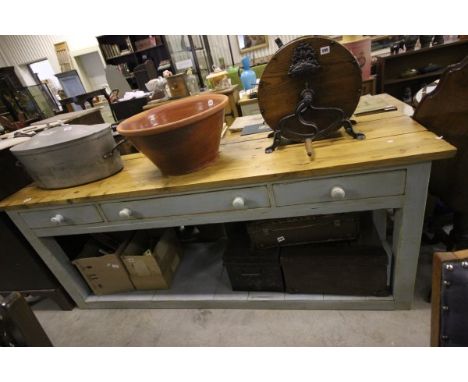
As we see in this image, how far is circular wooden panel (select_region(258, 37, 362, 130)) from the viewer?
87cm

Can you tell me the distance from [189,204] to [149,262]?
51 centimetres

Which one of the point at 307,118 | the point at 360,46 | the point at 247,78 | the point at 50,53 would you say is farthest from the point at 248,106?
the point at 50,53

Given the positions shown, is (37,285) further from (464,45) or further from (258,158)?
(464,45)

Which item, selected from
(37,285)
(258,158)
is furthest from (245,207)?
(37,285)

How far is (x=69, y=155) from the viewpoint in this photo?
1.08 m

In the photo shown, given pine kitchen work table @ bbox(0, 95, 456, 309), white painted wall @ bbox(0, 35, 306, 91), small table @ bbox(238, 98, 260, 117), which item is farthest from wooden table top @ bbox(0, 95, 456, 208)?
white painted wall @ bbox(0, 35, 306, 91)

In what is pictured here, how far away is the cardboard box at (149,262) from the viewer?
1.38 m

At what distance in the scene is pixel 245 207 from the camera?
101cm

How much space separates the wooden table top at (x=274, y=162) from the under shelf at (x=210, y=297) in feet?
2.16

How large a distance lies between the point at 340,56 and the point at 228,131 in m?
0.67

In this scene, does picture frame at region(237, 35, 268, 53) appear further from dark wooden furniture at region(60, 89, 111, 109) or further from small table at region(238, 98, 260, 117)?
small table at region(238, 98, 260, 117)

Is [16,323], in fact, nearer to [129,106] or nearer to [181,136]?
[181,136]

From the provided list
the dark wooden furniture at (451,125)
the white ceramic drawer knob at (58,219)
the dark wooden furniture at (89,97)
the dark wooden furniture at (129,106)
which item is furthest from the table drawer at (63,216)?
the dark wooden furniture at (89,97)

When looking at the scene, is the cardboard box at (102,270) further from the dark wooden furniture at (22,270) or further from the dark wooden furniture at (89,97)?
the dark wooden furniture at (89,97)
